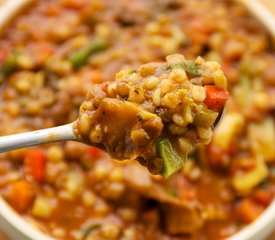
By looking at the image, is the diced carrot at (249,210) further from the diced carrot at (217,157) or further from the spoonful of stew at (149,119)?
the spoonful of stew at (149,119)

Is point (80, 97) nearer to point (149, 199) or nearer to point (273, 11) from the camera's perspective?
point (149, 199)

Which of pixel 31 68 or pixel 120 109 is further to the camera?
pixel 31 68

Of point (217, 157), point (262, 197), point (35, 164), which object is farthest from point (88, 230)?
point (262, 197)

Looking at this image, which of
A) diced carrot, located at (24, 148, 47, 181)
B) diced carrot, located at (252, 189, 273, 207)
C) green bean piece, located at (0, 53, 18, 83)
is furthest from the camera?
green bean piece, located at (0, 53, 18, 83)

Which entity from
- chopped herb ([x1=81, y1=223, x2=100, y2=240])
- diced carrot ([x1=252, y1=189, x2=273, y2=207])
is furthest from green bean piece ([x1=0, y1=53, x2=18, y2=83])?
diced carrot ([x1=252, y1=189, x2=273, y2=207])

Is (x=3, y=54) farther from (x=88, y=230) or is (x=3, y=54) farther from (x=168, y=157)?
(x=168, y=157)

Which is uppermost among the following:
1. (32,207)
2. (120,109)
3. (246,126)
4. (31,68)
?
(120,109)

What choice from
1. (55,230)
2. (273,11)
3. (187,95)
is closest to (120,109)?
(187,95)

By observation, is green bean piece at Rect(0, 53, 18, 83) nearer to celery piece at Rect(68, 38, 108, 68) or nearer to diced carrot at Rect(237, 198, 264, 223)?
celery piece at Rect(68, 38, 108, 68)

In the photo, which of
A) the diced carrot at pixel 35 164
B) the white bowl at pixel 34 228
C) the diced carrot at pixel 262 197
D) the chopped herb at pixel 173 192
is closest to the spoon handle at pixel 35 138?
the white bowl at pixel 34 228
